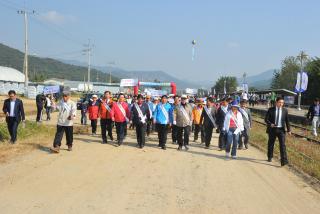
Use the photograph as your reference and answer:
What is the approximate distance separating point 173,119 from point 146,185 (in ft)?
20.4

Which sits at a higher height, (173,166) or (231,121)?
(231,121)

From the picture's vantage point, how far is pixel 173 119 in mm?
14750

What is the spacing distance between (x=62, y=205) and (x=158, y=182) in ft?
8.26

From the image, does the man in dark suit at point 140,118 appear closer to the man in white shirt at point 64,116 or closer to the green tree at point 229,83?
the man in white shirt at point 64,116

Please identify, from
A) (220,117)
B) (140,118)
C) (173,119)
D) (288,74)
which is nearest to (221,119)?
(220,117)

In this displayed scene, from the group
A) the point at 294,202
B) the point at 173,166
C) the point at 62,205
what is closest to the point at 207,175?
the point at 173,166

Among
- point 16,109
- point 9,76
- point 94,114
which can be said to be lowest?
point 94,114

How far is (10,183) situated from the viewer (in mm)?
8391

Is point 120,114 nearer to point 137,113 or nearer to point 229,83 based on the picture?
point 137,113

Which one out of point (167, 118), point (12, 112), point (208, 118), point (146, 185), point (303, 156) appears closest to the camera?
point (146, 185)

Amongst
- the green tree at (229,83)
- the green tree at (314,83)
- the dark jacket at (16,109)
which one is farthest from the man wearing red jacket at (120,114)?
the green tree at (229,83)

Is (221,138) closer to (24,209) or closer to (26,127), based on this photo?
(26,127)

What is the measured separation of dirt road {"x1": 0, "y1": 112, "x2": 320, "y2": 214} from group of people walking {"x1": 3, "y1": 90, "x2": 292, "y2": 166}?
78 centimetres

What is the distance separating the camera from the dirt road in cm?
718
